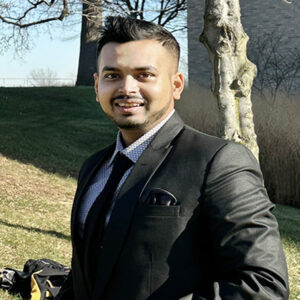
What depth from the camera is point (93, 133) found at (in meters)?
14.5

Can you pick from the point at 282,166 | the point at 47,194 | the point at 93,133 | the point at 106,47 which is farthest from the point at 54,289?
the point at 93,133

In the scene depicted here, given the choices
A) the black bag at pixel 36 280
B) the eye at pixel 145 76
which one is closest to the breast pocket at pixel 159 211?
the eye at pixel 145 76

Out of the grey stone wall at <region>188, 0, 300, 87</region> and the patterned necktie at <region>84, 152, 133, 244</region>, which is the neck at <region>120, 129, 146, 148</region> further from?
the grey stone wall at <region>188, 0, 300, 87</region>

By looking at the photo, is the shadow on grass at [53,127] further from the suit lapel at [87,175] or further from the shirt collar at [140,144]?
the shirt collar at [140,144]

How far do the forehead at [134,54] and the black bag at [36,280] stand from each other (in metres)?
3.07

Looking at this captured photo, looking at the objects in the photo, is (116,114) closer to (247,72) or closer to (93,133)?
(247,72)

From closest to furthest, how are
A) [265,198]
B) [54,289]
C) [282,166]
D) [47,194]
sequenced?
[265,198], [54,289], [47,194], [282,166]

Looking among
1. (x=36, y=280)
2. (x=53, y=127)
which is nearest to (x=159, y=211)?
(x=36, y=280)

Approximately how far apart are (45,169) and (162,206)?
333 inches

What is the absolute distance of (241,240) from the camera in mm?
1404

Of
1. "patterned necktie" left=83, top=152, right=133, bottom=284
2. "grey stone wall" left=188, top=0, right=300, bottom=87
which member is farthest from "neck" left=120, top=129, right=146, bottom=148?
"grey stone wall" left=188, top=0, right=300, bottom=87

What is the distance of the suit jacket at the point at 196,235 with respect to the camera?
140cm

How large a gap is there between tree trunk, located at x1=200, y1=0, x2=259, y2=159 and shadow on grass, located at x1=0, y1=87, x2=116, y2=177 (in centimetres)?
506

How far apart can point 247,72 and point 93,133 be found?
9.55 meters
